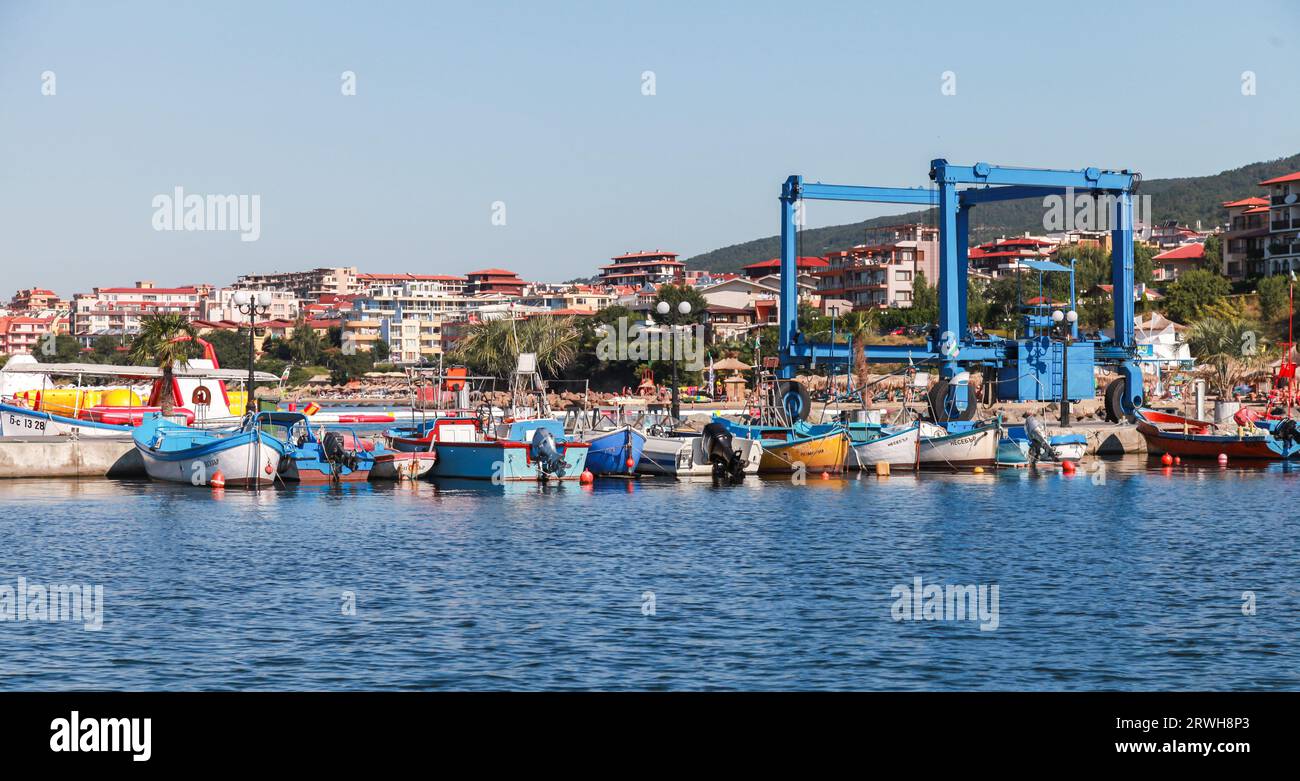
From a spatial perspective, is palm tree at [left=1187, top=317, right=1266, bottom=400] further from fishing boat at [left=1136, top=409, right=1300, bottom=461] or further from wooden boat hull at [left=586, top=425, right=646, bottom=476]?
wooden boat hull at [left=586, top=425, right=646, bottom=476]

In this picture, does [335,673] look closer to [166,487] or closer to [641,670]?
[641,670]

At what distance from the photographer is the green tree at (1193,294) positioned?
95.8 meters

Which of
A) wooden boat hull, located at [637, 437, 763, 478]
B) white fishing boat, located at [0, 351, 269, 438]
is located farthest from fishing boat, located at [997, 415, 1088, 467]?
white fishing boat, located at [0, 351, 269, 438]

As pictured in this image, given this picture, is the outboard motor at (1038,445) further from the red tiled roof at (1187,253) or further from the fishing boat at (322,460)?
the red tiled roof at (1187,253)

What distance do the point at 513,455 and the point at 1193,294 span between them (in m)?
73.3

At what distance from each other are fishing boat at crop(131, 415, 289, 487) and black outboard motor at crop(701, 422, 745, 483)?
1183cm

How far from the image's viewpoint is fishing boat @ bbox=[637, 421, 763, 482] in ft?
132

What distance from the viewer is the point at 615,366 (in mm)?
103188

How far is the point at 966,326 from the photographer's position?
5091 centimetres

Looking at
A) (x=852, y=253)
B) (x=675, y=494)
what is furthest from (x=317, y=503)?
(x=852, y=253)

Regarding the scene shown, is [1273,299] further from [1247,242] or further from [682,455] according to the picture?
[682,455]

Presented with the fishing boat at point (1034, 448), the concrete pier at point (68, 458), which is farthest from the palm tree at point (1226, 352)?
the concrete pier at point (68, 458)

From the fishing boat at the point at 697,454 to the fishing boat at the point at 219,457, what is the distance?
34.0ft
